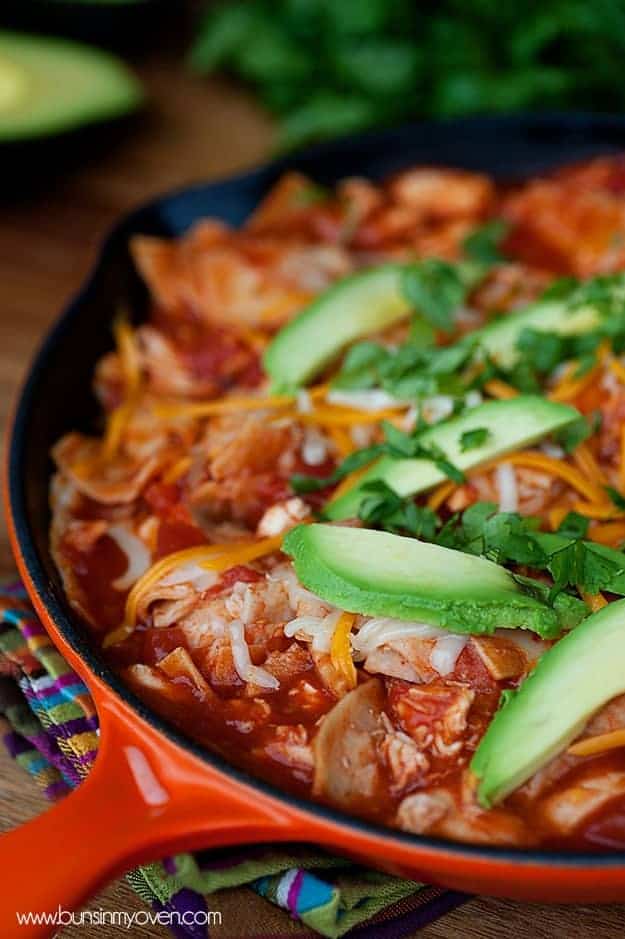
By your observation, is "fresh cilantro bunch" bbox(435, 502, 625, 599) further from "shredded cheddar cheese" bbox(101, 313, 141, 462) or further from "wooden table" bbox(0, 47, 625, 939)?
"wooden table" bbox(0, 47, 625, 939)

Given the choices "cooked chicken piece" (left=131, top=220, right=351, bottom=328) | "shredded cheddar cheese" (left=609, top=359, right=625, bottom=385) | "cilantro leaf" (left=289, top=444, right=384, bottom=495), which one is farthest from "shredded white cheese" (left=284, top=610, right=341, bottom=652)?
"cooked chicken piece" (left=131, top=220, right=351, bottom=328)

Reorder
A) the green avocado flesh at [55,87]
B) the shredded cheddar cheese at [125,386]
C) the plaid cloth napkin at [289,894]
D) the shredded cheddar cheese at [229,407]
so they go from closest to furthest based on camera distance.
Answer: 1. the plaid cloth napkin at [289,894]
2. the shredded cheddar cheese at [229,407]
3. the shredded cheddar cheese at [125,386]
4. the green avocado flesh at [55,87]

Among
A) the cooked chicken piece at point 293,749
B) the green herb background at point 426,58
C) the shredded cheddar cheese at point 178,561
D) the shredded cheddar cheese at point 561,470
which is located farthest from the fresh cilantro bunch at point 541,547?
the green herb background at point 426,58

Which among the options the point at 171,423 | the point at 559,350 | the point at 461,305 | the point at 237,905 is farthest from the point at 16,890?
the point at 461,305

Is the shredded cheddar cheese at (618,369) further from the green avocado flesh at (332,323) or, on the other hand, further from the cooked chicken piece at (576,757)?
the cooked chicken piece at (576,757)

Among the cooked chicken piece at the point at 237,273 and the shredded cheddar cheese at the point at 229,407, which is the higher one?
the cooked chicken piece at the point at 237,273
